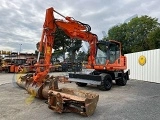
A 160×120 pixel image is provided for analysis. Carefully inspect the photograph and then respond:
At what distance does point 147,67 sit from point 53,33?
7.77 metres

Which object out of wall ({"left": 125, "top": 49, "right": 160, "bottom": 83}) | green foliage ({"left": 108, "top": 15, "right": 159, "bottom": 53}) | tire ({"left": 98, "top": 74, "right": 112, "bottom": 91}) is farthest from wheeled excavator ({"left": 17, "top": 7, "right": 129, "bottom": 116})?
green foliage ({"left": 108, "top": 15, "right": 159, "bottom": 53})

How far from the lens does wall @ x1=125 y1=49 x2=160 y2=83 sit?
12.9 m

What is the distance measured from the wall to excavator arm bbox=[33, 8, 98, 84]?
4.18 m

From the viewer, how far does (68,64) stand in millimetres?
26953

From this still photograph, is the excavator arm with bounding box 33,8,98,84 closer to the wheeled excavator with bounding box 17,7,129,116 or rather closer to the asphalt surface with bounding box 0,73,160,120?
the wheeled excavator with bounding box 17,7,129,116

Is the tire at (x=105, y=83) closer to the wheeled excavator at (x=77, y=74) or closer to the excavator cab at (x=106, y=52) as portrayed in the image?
the wheeled excavator at (x=77, y=74)

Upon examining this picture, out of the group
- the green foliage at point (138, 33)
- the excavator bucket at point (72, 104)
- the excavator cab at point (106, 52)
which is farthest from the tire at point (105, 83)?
the green foliage at point (138, 33)

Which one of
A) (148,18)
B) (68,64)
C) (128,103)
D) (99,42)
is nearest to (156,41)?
(148,18)

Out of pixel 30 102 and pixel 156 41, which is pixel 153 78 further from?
pixel 156 41

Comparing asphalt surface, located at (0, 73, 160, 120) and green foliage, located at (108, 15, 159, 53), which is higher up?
green foliage, located at (108, 15, 159, 53)

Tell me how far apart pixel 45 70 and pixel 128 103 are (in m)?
3.37

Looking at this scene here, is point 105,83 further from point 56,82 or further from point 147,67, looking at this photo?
point 147,67

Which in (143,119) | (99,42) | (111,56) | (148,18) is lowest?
(143,119)

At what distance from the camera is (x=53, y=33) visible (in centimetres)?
890
